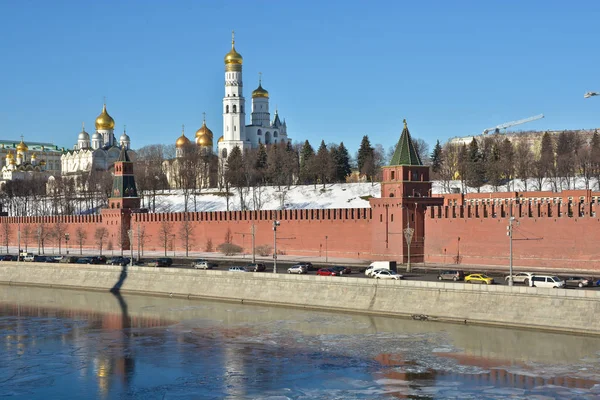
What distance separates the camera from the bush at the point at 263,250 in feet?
162

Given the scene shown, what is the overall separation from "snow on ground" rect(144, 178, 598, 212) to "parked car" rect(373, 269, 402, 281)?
3074 centimetres

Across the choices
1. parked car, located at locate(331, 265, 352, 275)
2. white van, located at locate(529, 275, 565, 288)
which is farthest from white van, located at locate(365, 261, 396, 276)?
white van, located at locate(529, 275, 565, 288)

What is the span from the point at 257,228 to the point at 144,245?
1009cm

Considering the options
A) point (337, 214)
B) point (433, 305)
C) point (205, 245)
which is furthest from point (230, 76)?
point (433, 305)

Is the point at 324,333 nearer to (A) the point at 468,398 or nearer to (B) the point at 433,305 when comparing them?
(B) the point at 433,305

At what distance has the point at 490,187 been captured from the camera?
6800 centimetres

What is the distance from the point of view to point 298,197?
73.7 metres

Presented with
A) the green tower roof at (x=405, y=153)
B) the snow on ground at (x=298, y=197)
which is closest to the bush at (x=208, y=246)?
the snow on ground at (x=298, y=197)

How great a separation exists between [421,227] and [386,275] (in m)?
9.00

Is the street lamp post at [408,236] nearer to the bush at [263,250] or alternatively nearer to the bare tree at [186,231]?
the bush at [263,250]

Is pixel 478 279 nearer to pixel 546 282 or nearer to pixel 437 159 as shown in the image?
pixel 546 282

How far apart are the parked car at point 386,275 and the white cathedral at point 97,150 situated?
71773 mm

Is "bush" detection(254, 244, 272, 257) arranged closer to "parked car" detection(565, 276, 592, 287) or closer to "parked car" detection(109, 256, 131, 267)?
"parked car" detection(109, 256, 131, 267)

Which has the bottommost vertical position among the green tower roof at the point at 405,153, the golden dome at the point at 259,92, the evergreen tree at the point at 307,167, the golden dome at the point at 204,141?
the green tower roof at the point at 405,153
